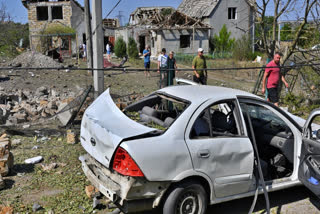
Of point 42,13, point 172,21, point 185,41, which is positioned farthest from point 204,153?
point 42,13

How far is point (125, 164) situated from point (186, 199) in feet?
2.80

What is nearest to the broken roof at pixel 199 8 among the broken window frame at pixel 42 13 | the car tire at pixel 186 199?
the broken window frame at pixel 42 13

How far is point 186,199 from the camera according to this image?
13.0 feet

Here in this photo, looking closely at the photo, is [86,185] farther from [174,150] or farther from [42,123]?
[42,123]

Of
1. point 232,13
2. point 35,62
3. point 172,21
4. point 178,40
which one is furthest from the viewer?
point 232,13

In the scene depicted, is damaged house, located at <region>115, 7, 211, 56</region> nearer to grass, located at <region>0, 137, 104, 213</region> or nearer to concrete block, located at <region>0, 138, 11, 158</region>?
grass, located at <region>0, 137, 104, 213</region>

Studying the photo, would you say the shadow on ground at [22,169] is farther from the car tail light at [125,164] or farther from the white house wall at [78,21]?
the white house wall at [78,21]

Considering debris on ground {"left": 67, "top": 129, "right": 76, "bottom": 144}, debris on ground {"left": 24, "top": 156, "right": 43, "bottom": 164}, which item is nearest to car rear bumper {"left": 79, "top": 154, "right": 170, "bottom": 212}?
debris on ground {"left": 24, "top": 156, "right": 43, "bottom": 164}

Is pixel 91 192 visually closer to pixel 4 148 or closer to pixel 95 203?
pixel 95 203

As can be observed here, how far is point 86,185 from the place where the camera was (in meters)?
5.16

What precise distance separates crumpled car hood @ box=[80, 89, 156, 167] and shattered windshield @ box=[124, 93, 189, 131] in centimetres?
34

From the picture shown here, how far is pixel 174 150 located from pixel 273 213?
6.01ft

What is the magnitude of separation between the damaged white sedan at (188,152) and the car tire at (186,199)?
0.04ft

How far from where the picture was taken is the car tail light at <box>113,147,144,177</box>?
3.60 m
